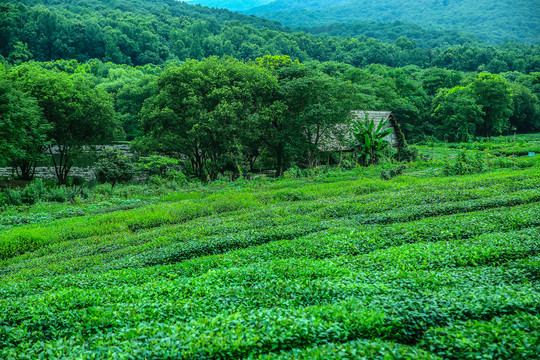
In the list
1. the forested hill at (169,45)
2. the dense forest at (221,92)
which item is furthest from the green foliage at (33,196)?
the forested hill at (169,45)

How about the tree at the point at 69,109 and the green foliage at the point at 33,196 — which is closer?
the green foliage at the point at 33,196

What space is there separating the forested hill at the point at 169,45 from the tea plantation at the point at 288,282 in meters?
77.8

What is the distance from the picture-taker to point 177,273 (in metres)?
8.65

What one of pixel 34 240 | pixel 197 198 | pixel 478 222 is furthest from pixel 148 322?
pixel 197 198

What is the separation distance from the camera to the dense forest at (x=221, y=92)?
23.3 meters

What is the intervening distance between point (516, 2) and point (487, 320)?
231 m

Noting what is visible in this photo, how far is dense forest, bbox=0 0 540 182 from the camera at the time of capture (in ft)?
76.3

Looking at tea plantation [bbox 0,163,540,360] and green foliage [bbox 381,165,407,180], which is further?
green foliage [bbox 381,165,407,180]

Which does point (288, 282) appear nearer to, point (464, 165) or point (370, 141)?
point (464, 165)

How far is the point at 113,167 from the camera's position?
77.5 feet

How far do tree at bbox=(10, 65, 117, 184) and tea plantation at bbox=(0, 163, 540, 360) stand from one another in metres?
14.1

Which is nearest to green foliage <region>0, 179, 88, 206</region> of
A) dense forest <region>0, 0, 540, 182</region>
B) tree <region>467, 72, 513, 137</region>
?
dense forest <region>0, 0, 540, 182</region>

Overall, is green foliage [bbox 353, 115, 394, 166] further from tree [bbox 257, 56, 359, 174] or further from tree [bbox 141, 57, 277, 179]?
tree [bbox 141, 57, 277, 179]

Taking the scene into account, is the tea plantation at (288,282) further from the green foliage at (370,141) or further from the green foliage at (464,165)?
the green foliage at (370,141)
